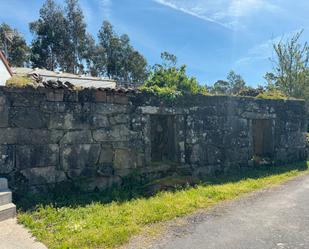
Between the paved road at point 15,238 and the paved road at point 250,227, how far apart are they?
1.52m

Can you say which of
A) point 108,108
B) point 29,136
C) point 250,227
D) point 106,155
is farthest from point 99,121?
point 250,227

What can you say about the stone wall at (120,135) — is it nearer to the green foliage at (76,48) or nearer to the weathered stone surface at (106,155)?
the weathered stone surface at (106,155)

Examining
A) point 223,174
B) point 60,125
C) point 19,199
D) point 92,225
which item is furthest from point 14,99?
point 223,174

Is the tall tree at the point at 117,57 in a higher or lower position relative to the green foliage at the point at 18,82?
higher

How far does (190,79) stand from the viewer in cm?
795

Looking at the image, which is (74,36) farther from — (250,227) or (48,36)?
(250,227)

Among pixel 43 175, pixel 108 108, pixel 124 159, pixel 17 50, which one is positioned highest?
pixel 17 50

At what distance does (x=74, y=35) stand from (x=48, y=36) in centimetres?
222

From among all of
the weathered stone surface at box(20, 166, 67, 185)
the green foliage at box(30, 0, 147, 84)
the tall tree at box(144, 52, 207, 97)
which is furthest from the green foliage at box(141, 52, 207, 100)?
the green foliage at box(30, 0, 147, 84)

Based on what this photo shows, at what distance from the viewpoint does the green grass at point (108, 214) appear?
3.81 m

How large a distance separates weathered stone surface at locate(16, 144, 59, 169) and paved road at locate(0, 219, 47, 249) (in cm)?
142

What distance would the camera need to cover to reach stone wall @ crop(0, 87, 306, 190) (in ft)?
17.9

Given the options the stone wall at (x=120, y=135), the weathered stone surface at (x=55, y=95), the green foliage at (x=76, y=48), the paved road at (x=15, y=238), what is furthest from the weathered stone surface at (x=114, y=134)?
the green foliage at (x=76, y=48)

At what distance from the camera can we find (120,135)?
655 cm
